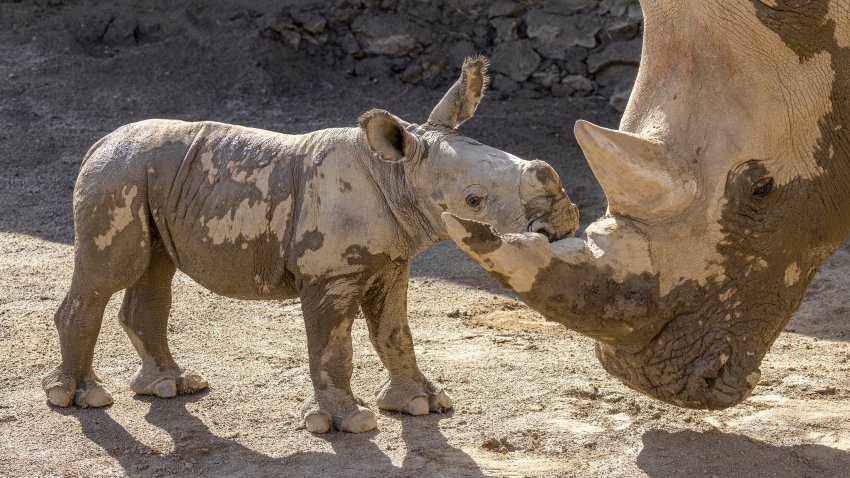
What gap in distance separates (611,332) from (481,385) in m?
1.96

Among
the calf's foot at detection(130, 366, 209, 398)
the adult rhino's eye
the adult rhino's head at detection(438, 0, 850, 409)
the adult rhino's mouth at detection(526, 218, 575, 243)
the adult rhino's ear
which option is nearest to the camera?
the adult rhino's head at detection(438, 0, 850, 409)

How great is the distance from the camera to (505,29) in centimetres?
1141

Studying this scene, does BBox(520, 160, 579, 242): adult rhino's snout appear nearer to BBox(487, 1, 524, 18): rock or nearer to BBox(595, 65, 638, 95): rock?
BBox(595, 65, 638, 95): rock

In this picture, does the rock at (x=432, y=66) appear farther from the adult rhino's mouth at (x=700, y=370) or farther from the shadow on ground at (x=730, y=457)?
the adult rhino's mouth at (x=700, y=370)

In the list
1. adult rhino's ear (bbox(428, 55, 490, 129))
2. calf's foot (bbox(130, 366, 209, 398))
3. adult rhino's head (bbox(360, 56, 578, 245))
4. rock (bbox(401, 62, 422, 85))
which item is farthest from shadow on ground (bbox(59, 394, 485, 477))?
rock (bbox(401, 62, 422, 85))

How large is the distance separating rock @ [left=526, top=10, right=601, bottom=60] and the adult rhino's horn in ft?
24.5

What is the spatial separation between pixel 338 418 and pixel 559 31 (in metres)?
6.91

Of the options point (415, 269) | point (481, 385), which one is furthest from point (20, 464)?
point (415, 269)

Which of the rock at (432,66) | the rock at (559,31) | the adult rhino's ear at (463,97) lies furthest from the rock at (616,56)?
the adult rhino's ear at (463,97)

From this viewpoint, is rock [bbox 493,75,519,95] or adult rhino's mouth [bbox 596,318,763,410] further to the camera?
rock [bbox 493,75,519,95]

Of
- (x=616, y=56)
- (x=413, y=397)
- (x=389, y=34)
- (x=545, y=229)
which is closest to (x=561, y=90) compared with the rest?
(x=616, y=56)

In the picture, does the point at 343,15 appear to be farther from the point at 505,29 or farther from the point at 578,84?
the point at 578,84

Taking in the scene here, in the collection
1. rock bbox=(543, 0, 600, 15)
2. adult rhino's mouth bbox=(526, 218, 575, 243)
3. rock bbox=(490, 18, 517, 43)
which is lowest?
adult rhino's mouth bbox=(526, 218, 575, 243)

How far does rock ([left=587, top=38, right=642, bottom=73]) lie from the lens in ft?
35.6
